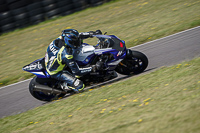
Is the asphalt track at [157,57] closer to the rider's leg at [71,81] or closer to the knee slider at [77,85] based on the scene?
the rider's leg at [71,81]

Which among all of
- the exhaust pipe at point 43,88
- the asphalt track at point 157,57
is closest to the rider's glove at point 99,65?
the asphalt track at point 157,57

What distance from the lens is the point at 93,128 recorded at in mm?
4434

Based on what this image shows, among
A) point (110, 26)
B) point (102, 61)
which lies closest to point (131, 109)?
point (102, 61)

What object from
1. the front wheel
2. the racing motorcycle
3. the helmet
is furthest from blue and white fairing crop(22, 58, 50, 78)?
the front wheel

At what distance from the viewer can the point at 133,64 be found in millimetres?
6695

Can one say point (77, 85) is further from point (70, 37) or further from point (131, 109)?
point (131, 109)

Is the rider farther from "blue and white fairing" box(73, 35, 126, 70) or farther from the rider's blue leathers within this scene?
"blue and white fairing" box(73, 35, 126, 70)

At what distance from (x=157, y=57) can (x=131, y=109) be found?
12.4ft

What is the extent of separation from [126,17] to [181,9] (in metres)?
2.96

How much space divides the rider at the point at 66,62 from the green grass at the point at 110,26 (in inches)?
120

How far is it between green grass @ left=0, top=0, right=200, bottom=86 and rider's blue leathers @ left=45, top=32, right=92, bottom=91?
3027 mm

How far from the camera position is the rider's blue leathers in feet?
21.0

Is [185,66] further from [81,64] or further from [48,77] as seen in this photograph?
[48,77]

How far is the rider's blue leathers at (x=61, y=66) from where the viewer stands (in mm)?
6387
